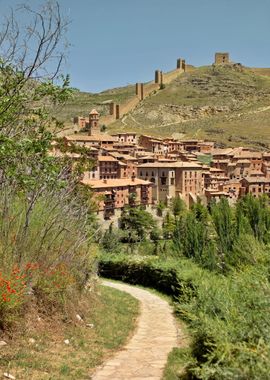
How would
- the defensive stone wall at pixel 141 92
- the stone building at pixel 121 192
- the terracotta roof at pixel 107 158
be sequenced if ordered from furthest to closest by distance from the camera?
the defensive stone wall at pixel 141 92
the terracotta roof at pixel 107 158
the stone building at pixel 121 192

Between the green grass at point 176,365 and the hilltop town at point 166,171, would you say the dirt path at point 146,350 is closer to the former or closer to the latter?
the green grass at point 176,365

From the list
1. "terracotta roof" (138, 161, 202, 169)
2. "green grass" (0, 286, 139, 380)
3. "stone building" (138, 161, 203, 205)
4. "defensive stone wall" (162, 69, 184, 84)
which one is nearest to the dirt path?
"green grass" (0, 286, 139, 380)

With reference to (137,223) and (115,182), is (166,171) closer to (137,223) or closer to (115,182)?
(115,182)

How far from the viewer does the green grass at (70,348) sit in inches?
218

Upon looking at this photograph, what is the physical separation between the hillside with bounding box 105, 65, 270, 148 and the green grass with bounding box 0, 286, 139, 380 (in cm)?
8166

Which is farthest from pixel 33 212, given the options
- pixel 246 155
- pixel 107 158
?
pixel 246 155

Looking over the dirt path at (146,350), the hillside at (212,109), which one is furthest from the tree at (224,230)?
the hillside at (212,109)

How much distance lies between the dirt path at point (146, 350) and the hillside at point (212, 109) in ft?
264

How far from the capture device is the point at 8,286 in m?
5.96

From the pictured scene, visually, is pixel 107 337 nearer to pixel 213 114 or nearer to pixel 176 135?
pixel 176 135

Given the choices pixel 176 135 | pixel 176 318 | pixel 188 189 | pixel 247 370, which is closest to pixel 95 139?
pixel 188 189

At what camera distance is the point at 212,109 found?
11575cm

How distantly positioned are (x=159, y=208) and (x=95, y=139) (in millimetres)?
16285

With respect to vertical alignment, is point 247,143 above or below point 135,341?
above
